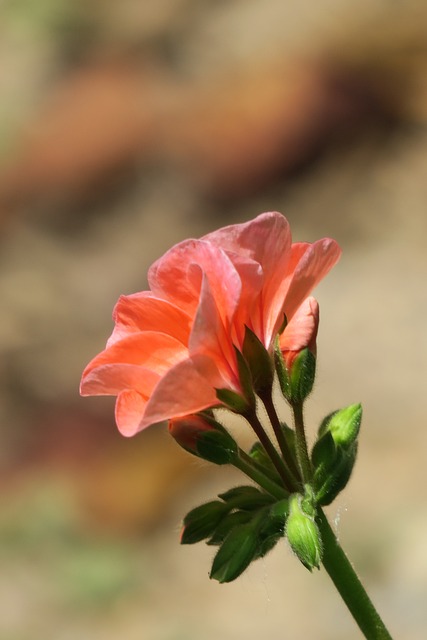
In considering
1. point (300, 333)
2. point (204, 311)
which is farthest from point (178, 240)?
point (204, 311)

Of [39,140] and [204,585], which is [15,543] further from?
[39,140]

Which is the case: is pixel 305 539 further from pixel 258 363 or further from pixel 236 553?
pixel 258 363

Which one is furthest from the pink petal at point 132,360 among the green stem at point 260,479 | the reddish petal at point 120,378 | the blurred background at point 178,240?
the blurred background at point 178,240

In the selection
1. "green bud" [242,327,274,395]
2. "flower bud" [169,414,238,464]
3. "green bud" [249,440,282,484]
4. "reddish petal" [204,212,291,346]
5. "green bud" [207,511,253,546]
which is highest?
"reddish petal" [204,212,291,346]

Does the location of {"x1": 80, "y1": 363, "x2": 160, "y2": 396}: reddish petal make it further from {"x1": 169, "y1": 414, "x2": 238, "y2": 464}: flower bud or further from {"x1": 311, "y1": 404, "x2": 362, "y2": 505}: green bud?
{"x1": 311, "y1": 404, "x2": 362, "y2": 505}: green bud

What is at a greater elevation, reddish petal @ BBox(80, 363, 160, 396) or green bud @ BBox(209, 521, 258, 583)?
reddish petal @ BBox(80, 363, 160, 396)

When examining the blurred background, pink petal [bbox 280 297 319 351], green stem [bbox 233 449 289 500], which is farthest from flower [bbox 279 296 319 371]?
the blurred background

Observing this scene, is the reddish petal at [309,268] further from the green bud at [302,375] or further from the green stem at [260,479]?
the green stem at [260,479]
